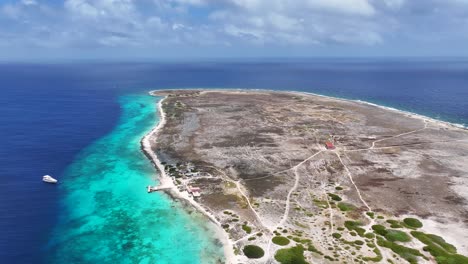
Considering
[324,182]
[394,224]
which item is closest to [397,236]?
[394,224]

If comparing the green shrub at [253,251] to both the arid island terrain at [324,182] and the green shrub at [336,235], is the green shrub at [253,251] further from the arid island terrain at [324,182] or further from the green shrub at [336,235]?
the green shrub at [336,235]

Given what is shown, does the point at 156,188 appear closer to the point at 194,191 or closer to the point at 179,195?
the point at 179,195

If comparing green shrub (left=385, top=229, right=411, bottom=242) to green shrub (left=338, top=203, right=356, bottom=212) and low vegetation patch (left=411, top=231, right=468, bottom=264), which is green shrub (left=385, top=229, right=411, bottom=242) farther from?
green shrub (left=338, top=203, right=356, bottom=212)

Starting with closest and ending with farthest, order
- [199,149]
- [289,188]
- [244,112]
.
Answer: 1. [289,188]
2. [199,149]
3. [244,112]

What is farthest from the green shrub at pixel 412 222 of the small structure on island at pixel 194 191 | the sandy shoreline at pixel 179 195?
the small structure on island at pixel 194 191

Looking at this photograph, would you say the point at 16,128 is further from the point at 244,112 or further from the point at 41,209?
the point at 244,112

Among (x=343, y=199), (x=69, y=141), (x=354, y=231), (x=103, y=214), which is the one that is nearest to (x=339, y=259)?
(x=354, y=231)
